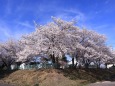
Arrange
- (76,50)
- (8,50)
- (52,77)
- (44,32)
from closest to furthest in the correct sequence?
(52,77) → (44,32) → (76,50) → (8,50)

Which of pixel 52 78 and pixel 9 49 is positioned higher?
pixel 9 49

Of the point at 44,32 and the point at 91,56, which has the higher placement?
the point at 44,32

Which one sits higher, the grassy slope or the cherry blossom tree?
the cherry blossom tree

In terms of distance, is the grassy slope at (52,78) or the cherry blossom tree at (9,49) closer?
the grassy slope at (52,78)

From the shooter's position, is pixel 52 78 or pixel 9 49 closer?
pixel 52 78

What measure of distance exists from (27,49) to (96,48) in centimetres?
1359

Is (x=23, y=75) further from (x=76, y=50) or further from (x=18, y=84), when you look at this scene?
(x=76, y=50)

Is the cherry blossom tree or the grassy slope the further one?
the cherry blossom tree

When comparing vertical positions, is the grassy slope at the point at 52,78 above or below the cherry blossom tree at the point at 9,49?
below

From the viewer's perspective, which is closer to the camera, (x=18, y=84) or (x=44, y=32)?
(x=18, y=84)

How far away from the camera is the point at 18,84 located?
1483 inches

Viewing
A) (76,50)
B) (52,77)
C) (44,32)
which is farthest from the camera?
(76,50)

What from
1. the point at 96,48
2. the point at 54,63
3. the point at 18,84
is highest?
the point at 96,48

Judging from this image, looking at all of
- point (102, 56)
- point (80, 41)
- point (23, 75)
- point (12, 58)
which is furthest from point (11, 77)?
point (102, 56)
